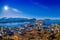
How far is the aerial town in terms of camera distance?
1976 mm

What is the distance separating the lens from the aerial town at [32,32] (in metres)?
1.98

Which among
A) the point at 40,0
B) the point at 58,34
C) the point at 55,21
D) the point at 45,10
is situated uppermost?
the point at 40,0

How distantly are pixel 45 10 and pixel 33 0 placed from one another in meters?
0.20

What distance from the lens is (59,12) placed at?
203cm

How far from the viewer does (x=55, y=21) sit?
2.00 m

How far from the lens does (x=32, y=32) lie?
6.54 ft

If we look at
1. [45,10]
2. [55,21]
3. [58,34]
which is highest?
[45,10]

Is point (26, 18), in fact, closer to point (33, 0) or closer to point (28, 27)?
point (28, 27)

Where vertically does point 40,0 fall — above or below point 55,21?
above

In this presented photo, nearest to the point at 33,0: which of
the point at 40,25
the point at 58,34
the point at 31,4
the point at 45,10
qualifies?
the point at 31,4

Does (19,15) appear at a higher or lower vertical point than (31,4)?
lower

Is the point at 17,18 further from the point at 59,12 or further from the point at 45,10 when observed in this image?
the point at 59,12

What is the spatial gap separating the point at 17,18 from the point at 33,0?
0.31 m

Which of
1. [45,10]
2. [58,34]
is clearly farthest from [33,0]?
[58,34]
